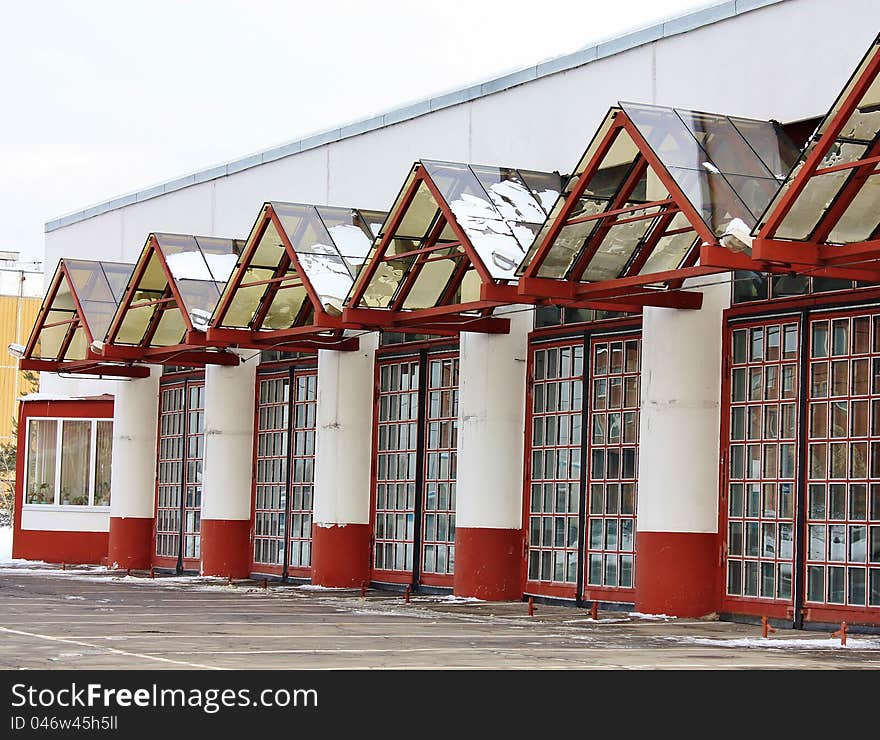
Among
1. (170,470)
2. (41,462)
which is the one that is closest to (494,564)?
(170,470)

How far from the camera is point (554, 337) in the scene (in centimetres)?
2284

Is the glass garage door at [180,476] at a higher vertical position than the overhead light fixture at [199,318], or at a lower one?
lower

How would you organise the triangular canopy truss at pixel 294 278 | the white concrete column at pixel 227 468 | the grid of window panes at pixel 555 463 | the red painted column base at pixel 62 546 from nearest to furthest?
the grid of window panes at pixel 555 463 → the triangular canopy truss at pixel 294 278 → the white concrete column at pixel 227 468 → the red painted column base at pixel 62 546

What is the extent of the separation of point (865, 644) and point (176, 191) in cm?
1956

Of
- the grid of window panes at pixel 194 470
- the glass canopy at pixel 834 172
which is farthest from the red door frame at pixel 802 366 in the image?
the grid of window panes at pixel 194 470

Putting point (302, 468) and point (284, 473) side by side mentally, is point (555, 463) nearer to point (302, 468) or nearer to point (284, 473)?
point (302, 468)

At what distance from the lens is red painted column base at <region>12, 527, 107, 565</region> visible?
1366 inches

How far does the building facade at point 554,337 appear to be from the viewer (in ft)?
60.4

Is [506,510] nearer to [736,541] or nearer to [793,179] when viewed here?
[736,541]

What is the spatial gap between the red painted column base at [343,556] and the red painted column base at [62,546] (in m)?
9.88

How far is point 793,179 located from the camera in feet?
53.0

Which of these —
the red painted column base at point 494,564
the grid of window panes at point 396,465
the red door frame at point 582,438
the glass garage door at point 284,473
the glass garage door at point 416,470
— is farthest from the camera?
the glass garage door at point 284,473

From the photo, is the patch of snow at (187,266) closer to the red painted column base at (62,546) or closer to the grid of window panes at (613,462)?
the grid of window panes at (613,462)

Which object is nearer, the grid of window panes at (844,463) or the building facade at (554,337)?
the grid of window panes at (844,463)
